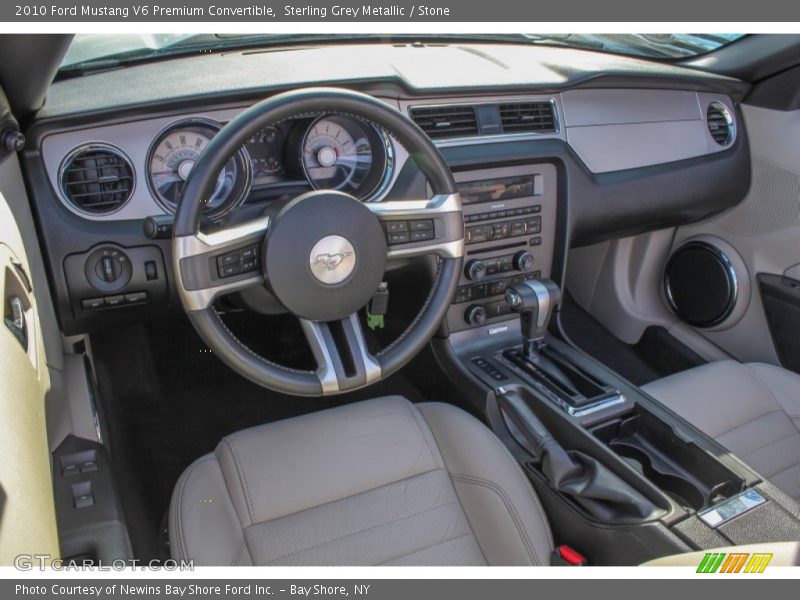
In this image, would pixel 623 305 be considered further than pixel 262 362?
Yes

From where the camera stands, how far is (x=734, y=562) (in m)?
0.95

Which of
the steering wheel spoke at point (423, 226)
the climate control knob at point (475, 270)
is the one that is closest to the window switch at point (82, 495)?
the steering wheel spoke at point (423, 226)

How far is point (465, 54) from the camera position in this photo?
7.70 feet

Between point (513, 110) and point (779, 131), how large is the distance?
1.03 metres

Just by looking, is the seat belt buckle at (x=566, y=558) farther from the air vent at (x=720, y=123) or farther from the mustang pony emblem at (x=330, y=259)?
the air vent at (x=720, y=123)

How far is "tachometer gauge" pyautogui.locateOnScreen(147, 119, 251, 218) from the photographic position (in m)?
1.73

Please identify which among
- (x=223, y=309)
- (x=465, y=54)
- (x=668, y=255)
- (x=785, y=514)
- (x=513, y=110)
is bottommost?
(x=785, y=514)

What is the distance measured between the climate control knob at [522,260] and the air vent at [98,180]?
3.62 feet

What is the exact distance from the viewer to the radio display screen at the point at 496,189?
2.12 meters

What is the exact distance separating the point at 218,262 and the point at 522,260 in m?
1.11

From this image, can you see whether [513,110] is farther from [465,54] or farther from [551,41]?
[551,41]

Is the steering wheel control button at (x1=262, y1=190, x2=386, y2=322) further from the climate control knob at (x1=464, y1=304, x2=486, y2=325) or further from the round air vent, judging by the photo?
the round air vent

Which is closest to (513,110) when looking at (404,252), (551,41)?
(551,41)

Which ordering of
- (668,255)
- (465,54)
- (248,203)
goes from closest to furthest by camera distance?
(248,203)
(465,54)
(668,255)
